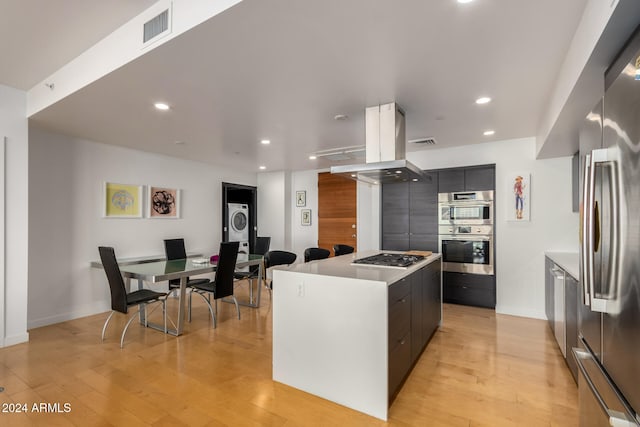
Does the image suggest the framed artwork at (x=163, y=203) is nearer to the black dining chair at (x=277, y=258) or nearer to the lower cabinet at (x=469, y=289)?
the black dining chair at (x=277, y=258)

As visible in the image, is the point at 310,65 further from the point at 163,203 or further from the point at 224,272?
the point at 163,203

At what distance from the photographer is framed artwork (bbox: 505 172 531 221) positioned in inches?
167

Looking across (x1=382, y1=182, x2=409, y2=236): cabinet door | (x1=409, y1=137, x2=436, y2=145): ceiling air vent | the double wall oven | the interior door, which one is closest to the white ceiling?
(x1=409, y1=137, x2=436, y2=145): ceiling air vent

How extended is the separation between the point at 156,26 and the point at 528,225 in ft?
15.5

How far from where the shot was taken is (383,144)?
3.05m

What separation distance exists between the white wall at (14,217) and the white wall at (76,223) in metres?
0.62

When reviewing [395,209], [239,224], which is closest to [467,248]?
[395,209]

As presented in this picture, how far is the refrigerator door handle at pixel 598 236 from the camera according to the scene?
1.11 m

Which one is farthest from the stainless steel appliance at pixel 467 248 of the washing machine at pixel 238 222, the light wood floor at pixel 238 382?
the washing machine at pixel 238 222

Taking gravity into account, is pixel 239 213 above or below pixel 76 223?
above

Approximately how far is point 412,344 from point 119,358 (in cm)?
272

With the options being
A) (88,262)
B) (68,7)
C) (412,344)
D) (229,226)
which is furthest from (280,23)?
(229,226)

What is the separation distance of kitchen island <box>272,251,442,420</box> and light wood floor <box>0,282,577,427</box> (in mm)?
131

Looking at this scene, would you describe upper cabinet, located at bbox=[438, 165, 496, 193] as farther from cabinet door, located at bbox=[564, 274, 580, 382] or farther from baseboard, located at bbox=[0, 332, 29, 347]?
baseboard, located at bbox=[0, 332, 29, 347]
